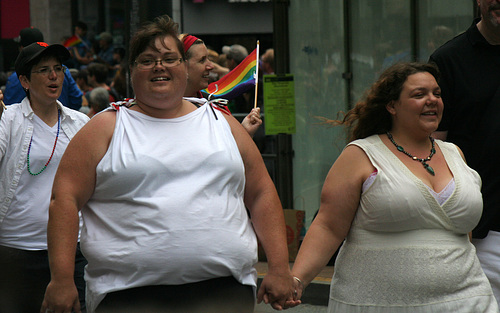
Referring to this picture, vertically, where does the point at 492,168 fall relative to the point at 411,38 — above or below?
below

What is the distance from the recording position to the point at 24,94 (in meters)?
7.80

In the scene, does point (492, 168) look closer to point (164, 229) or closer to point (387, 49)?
point (164, 229)

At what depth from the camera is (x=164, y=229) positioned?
3393 mm

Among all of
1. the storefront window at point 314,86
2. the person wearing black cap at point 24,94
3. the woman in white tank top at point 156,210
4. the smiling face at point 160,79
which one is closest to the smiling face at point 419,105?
the woman in white tank top at point 156,210

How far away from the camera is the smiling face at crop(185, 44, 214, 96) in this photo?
5039 mm

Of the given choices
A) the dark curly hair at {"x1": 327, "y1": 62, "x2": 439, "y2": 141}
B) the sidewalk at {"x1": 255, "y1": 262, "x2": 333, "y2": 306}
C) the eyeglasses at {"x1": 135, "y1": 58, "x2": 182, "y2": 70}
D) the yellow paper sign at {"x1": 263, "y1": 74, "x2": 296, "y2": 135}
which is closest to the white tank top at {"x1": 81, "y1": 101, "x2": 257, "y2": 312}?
the eyeglasses at {"x1": 135, "y1": 58, "x2": 182, "y2": 70}

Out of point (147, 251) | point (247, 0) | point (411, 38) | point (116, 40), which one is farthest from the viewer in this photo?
point (116, 40)

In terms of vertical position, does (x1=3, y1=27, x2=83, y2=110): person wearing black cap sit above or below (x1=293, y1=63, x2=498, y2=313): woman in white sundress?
above

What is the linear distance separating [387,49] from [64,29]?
13654 millimetres

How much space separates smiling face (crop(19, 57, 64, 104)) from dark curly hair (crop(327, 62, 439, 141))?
222 cm

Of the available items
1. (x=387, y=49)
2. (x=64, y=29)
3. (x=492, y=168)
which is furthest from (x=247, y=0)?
(x=492, y=168)

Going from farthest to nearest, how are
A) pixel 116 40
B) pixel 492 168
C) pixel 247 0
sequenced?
pixel 116 40 → pixel 247 0 → pixel 492 168

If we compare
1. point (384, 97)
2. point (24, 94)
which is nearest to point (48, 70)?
point (24, 94)

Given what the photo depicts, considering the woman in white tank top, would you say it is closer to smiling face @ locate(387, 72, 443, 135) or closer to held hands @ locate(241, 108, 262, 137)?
smiling face @ locate(387, 72, 443, 135)
